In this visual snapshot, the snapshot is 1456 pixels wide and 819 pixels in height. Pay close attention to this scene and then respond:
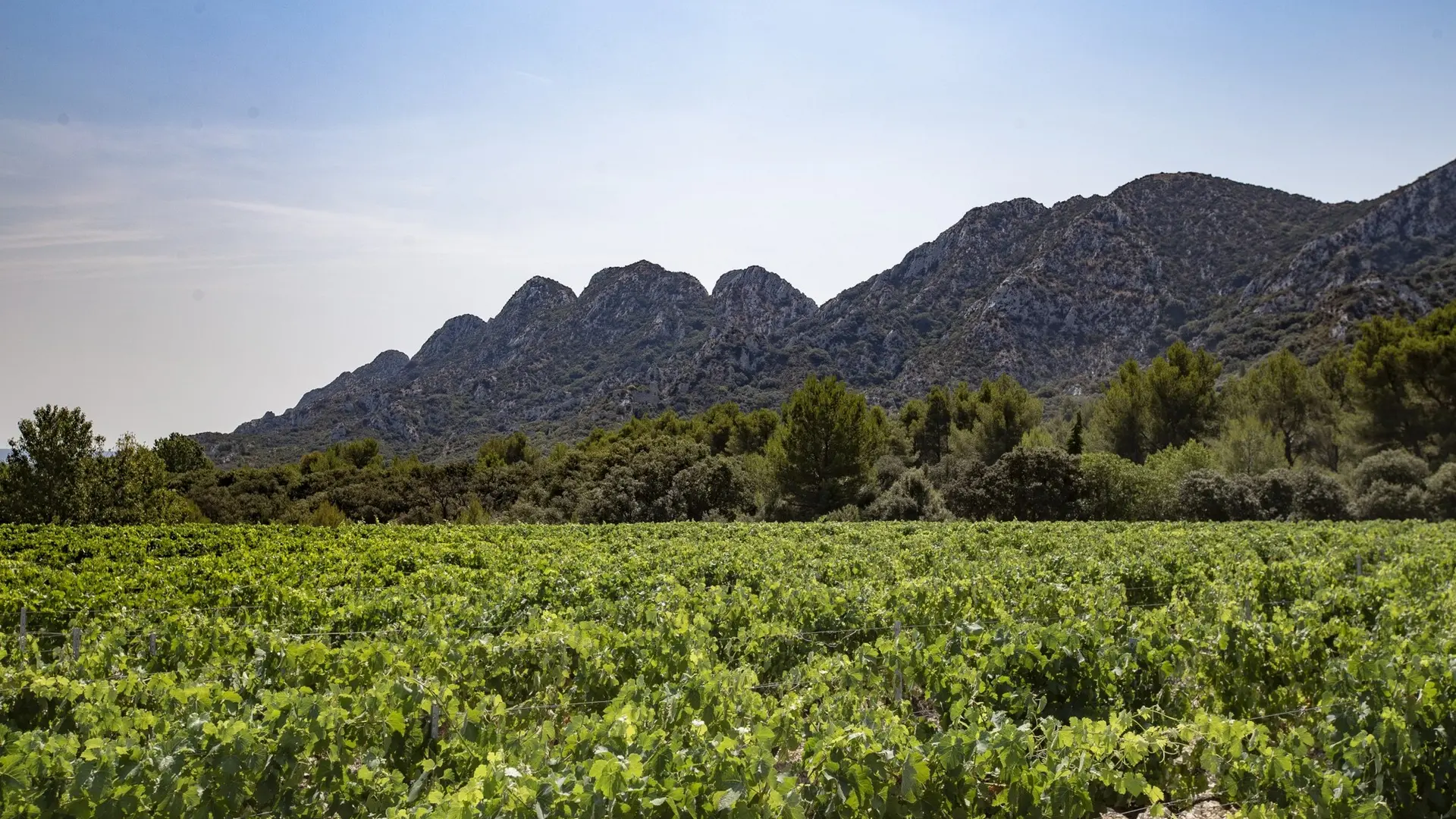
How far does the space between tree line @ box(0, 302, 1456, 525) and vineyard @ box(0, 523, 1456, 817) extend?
767 inches

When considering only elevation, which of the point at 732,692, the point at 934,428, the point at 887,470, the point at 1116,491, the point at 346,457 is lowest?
the point at 1116,491

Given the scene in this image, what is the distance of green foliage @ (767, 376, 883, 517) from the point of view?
35.5m

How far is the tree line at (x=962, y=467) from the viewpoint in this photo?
28953 millimetres

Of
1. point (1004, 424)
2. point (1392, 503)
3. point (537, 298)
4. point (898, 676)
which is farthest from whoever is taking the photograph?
point (537, 298)

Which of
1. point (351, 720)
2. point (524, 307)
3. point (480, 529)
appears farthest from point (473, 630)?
point (524, 307)

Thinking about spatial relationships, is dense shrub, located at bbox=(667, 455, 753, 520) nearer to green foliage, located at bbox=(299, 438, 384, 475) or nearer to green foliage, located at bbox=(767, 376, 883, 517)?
green foliage, located at bbox=(767, 376, 883, 517)

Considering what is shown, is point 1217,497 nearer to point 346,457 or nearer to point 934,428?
point 934,428

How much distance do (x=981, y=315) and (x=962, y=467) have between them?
45843 millimetres

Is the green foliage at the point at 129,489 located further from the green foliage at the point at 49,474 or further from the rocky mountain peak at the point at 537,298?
the rocky mountain peak at the point at 537,298

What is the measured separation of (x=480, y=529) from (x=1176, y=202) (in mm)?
86636

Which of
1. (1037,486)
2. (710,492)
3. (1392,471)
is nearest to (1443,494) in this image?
(1392,471)

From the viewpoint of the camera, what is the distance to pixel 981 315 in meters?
77.2

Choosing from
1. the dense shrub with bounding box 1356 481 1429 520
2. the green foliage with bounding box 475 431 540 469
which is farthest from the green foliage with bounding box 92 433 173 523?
the dense shrub with bounding box 1356 481 1429 520

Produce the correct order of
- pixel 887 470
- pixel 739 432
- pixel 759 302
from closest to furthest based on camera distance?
pixel 887 470, pixel 739 432, pixel 759 302
